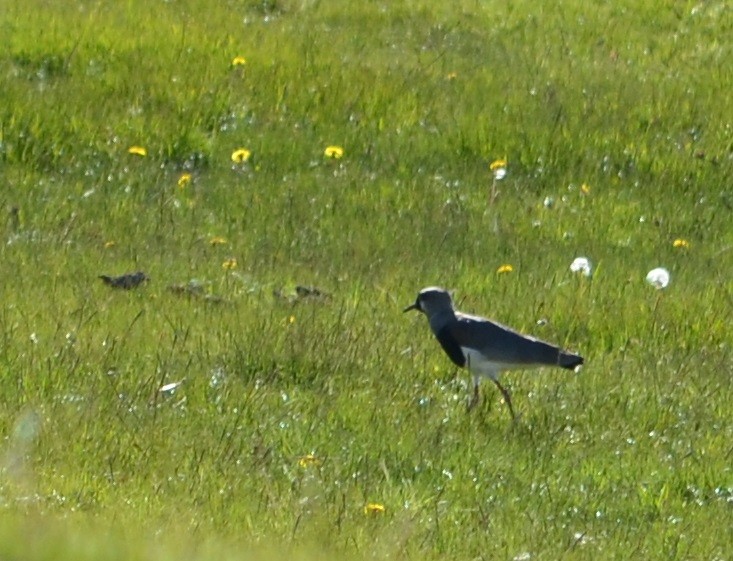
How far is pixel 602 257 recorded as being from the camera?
Answer: 10.4 m

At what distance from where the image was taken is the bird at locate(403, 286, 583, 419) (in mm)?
7578

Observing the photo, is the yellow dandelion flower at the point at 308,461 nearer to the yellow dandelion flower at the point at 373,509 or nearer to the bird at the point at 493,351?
the yellow dandelion flower at the point at 373,509

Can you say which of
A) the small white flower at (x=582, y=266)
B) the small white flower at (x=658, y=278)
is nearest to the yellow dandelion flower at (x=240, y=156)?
the small white flower at (x=582, y=266)

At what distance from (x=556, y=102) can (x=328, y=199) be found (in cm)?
277

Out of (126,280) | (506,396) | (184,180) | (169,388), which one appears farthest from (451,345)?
(184,180)

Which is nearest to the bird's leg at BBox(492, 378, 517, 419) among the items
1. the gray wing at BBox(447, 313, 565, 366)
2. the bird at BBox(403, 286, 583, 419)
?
the bird at BBox(403, 286, 583, 419)

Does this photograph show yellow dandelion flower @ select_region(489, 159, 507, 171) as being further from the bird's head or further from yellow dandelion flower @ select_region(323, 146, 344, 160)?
the bird's head

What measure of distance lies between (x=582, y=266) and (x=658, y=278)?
0.47 metres

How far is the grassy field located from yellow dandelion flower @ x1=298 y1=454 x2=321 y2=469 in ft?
0.10

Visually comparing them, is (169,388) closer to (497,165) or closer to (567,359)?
(567,359)

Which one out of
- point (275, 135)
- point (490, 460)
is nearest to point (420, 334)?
point (490, 460)

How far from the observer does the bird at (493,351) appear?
7578 mm

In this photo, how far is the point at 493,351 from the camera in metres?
7.62

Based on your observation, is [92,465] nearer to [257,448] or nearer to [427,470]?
[257,448]
